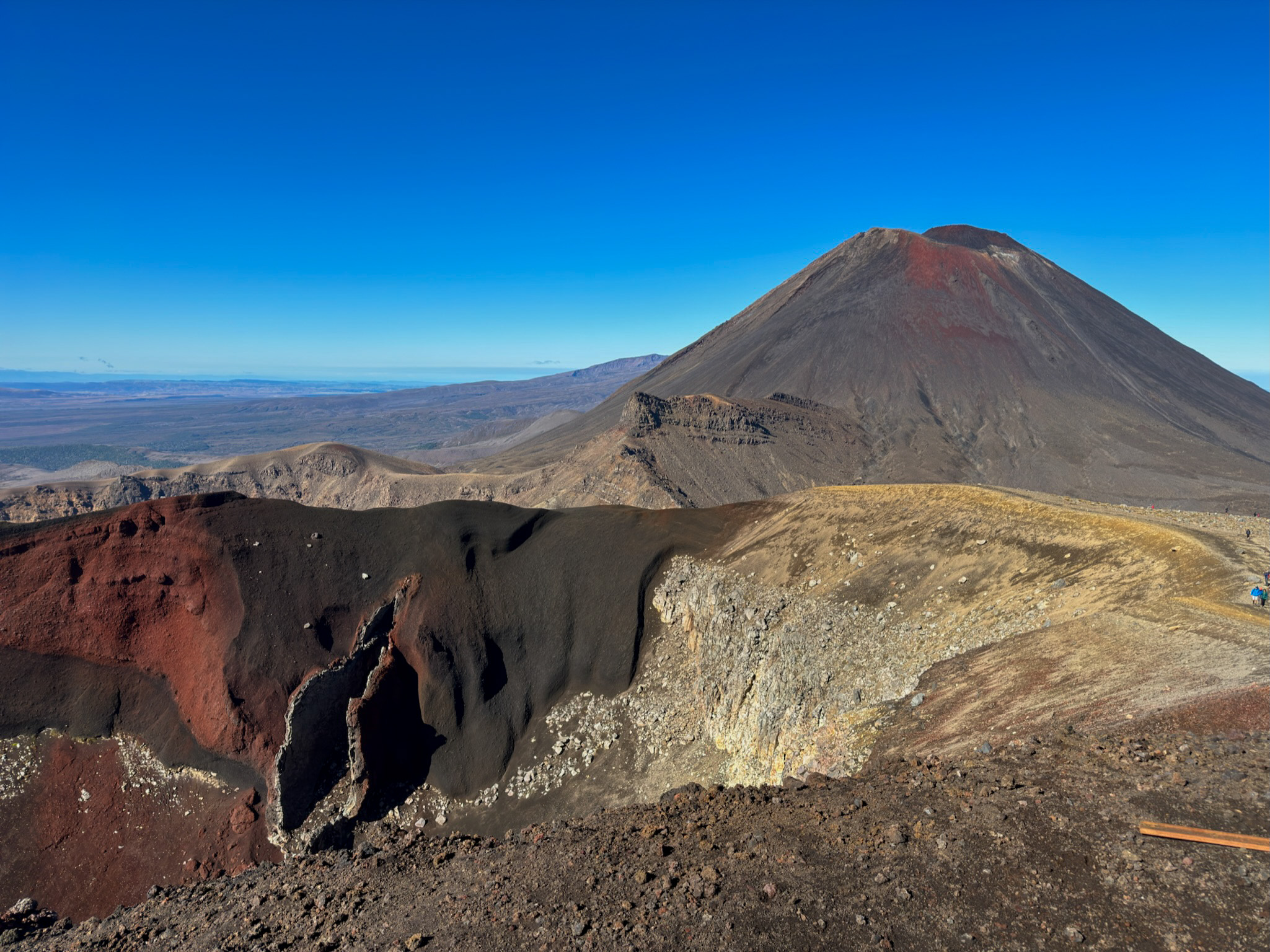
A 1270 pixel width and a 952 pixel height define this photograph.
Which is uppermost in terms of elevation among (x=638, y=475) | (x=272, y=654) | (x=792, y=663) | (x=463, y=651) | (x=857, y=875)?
(x=638, y=475)

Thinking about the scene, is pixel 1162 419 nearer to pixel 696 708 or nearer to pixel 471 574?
pixel 696 708

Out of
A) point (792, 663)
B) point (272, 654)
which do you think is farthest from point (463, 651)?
point (792, 663)

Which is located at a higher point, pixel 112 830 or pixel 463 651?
pixel 463 651

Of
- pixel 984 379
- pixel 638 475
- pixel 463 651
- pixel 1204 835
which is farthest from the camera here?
pixel 984 379

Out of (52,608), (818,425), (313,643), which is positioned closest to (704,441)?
(818,425)

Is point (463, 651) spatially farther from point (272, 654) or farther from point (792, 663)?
point (792, 663)

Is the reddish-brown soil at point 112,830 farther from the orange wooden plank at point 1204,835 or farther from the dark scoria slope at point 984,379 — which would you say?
the dark scoria slope at point 984,379
